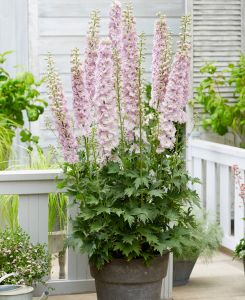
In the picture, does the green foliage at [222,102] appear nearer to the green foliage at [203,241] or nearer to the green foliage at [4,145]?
the green foliage at [203,241]

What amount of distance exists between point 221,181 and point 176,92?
1984mm

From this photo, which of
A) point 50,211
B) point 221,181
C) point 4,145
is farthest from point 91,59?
point 221,181

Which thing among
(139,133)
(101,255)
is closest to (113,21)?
(139,133)

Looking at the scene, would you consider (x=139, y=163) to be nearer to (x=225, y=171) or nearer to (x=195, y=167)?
(x=225, y=171)

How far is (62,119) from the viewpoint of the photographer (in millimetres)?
3467

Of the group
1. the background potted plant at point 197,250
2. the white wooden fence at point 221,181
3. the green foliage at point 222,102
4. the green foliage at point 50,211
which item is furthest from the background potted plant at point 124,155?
the green foliage at point 222,102

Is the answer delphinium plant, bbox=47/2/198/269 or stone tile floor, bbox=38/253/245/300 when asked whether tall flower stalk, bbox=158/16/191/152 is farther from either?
stone tile floor, bbox=38/253/245/300

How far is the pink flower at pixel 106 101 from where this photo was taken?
338 cm

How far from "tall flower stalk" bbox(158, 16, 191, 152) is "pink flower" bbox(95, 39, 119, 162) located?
0.19 meters

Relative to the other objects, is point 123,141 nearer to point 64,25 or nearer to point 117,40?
point 117,40

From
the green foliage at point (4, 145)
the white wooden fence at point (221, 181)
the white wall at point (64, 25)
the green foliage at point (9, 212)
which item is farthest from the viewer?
the white wall at point (64, 25)

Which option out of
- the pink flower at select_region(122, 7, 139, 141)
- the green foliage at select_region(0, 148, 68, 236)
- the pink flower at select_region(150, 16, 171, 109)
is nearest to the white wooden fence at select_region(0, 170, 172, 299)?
the green foliage at select_region(0, 148, 68, 236)

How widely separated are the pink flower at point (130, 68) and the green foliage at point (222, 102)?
2.08 metres

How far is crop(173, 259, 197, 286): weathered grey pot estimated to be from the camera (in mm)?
4352
